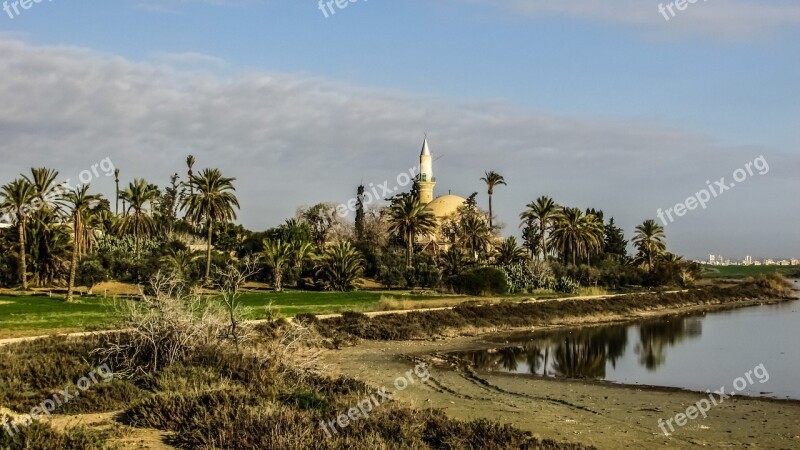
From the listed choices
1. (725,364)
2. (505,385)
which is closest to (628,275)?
(725,364)

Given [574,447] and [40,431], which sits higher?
[40,431]

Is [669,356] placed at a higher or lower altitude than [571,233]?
lower

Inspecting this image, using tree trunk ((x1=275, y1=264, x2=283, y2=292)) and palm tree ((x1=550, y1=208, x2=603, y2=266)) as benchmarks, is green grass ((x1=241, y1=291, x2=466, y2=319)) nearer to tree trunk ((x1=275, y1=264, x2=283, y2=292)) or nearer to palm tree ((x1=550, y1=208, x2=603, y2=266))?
tree trunk ((x1=275, y1=264, x2=283, y2=292))

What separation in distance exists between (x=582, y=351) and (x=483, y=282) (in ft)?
83.1

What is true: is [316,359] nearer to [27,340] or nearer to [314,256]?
[27,340]

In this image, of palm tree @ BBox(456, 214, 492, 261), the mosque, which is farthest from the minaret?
palm tree @ BBox(456, 214, 492, 261)

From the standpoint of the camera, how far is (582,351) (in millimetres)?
36344

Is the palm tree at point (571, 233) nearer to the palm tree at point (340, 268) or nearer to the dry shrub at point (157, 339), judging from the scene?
the palm tree at point (340, 268)

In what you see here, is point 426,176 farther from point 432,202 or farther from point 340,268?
point 340,268

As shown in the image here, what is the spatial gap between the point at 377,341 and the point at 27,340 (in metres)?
15.9

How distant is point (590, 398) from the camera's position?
21.7m

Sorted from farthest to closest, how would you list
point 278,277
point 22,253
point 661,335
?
point 278,277
point 22,253
point 661,335

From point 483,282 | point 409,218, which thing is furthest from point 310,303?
point 409,218

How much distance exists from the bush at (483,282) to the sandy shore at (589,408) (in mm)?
33258
